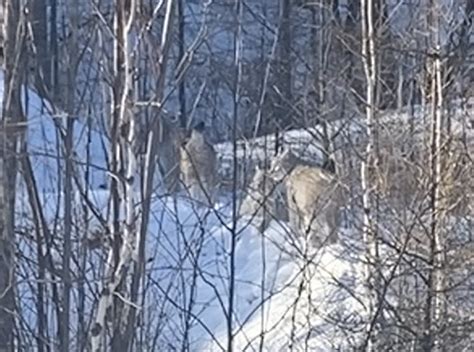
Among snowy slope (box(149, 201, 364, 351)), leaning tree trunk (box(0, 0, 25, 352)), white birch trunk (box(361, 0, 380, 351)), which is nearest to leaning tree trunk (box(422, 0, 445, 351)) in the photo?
white birch trunk (box(361, 0, 380, 351))

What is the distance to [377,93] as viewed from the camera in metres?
8.21

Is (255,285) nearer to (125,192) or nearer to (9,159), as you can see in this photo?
(9,159)

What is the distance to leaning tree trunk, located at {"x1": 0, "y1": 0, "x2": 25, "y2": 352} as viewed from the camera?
10.4 feet

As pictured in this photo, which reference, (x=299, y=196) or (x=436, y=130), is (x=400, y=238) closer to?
(x=436, y=130)

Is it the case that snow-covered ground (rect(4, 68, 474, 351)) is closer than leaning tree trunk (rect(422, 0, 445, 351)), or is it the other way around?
snow-covered ground (rect(4, 68, 474, 351))

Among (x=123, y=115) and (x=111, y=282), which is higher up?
(x=123, y=115)

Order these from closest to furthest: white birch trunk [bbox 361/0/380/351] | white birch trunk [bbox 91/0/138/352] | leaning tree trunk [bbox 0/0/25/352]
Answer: white birch trunk [bbox 91/0/138/352]
leaning tree trunk [bbox 0/0/25/352]
white birch trunk [bbox 361/0/380/351]

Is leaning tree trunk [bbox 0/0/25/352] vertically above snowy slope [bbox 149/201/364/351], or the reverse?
leaning tree trunk [bbox 0/0/25/352]

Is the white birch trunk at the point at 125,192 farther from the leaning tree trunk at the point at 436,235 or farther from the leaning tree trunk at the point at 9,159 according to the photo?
the leaning tree trunk at the point at 436,235

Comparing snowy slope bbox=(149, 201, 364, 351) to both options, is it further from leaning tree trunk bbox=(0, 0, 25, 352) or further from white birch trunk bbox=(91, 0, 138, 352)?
white birch trunk bbox=(91, 0, 138, 352)

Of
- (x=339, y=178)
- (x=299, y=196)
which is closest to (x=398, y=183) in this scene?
(x=339, y=178)

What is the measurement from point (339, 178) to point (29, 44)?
15.9 ft

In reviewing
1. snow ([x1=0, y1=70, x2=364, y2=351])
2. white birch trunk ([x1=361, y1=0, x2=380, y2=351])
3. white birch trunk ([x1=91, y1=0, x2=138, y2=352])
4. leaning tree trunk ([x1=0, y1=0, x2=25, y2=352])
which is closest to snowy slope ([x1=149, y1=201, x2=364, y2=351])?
snow ([x1=0, y1=70, x2=364, y2=351])

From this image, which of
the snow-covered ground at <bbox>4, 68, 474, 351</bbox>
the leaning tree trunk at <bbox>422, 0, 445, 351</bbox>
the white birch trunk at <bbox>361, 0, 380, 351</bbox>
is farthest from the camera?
the white birch trunk at <bbox>361, 0, 380, 351</bbox>
